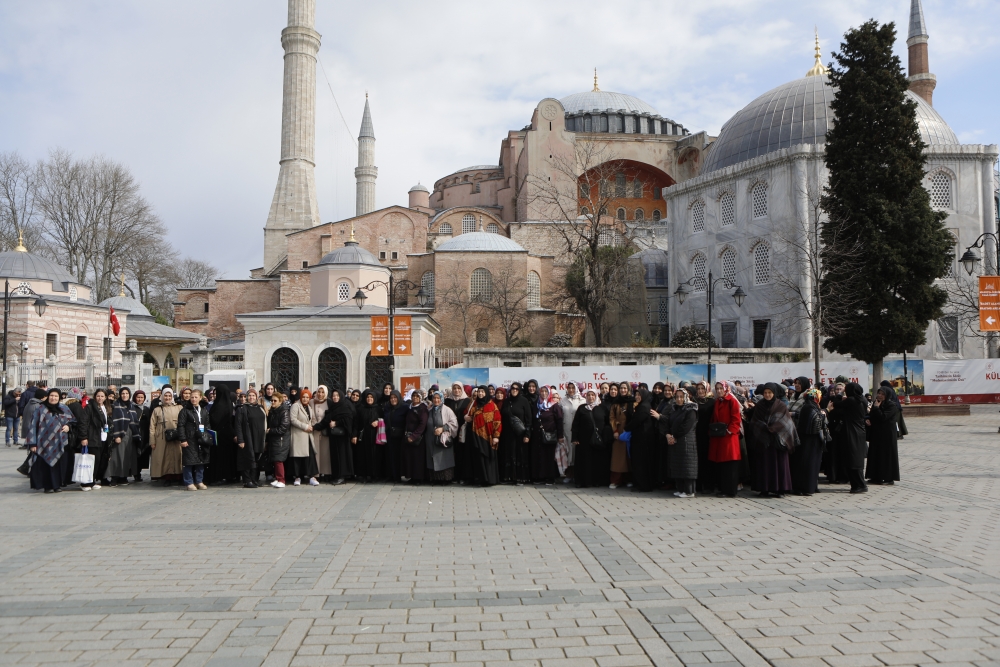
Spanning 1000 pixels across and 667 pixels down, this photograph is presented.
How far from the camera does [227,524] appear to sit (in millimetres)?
7629

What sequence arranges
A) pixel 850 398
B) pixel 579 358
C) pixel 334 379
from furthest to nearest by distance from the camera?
pixel 334 379
pixel 579 358
pixel 850 398

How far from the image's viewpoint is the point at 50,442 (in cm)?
1002

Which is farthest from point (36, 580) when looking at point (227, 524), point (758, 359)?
point (758, 359)

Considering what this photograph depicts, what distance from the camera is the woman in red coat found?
9.06 metres

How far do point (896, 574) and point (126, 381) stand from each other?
28840 millimetres

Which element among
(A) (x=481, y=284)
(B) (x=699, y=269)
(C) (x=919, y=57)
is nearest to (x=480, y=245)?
(A) (x=481, y=284)

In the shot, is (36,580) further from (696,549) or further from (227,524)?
(696,549)

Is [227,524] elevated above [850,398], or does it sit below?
below

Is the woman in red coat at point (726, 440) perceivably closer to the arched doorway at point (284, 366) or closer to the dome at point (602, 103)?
the arched doorway at point (284, 366)

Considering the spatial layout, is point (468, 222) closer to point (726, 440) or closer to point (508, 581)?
point (726, 440)

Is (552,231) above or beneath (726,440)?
above

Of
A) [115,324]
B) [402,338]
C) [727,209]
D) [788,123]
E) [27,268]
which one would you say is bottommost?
[402,338]

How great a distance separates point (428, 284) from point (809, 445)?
3327 cm

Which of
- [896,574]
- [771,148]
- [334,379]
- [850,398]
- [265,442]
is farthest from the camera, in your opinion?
[771,148]
